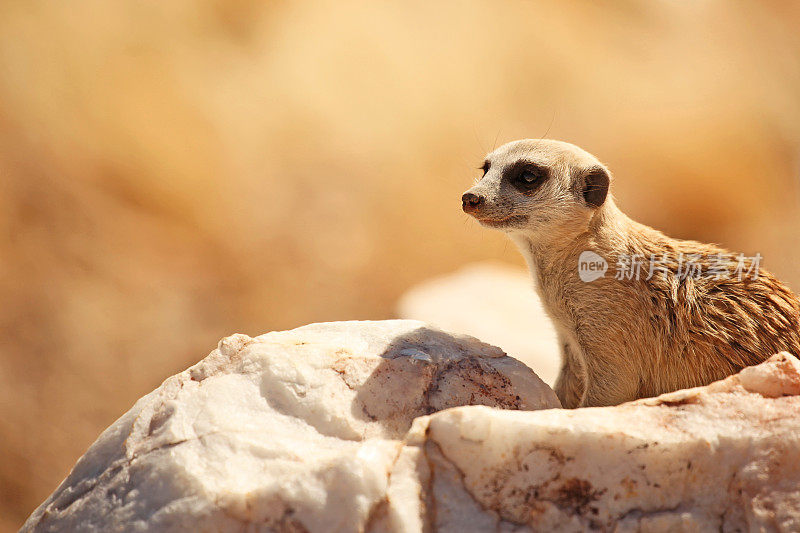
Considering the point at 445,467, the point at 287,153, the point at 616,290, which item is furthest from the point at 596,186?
the point at 287,153

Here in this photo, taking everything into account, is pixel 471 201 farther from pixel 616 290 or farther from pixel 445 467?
pixel 445 467

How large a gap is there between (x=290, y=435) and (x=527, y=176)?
1477 mm

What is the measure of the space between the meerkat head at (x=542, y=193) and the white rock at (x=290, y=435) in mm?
589

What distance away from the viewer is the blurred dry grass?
5.13 m

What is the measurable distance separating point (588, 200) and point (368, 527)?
5.67 ft

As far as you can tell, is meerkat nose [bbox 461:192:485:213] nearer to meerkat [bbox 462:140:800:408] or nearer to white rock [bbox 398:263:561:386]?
meerkat [bbox 462:140:800:408]

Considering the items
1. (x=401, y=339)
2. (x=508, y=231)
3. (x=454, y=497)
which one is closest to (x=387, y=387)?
(x=401, y=339)

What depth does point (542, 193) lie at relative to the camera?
2.82m

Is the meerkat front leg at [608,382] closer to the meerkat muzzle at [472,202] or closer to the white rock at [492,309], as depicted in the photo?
the meerkat muzzle at [472,202]

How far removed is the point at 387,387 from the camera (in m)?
2.11

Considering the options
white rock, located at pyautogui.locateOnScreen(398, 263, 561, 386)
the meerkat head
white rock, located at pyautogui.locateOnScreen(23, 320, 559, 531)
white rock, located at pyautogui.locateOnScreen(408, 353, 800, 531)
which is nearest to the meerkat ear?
the meerkat head

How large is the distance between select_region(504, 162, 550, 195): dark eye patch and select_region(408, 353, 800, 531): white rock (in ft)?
4.17

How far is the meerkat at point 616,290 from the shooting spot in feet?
8.70

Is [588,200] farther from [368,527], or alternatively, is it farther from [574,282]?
[368,527]
